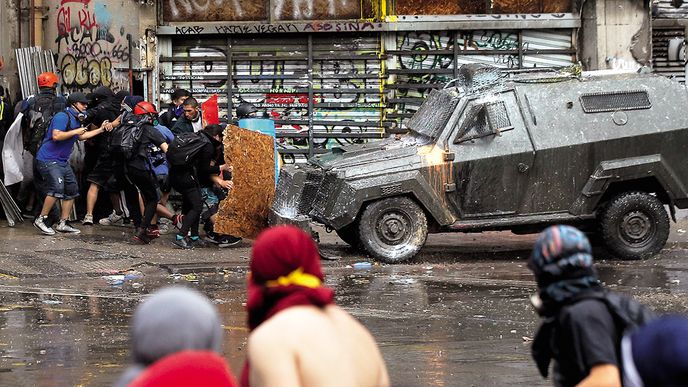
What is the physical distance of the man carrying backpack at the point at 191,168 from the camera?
13.7m

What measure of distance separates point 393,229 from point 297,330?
9.25 meters

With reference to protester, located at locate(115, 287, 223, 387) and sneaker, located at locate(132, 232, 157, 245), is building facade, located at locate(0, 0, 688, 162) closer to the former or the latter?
sneaker, located at locate(132, 232, 157, 245)

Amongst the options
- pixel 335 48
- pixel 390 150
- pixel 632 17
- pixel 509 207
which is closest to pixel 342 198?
pixel 390 150

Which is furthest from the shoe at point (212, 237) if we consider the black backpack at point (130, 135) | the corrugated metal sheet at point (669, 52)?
the corrugated metal sheet at point (669, 52)

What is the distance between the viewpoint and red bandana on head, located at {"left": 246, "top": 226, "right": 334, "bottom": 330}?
3.77 metres

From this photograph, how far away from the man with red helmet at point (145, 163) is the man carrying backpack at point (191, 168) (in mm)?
439

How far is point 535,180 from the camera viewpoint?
42.4 feet

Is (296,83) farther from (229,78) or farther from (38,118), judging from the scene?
(38,118)

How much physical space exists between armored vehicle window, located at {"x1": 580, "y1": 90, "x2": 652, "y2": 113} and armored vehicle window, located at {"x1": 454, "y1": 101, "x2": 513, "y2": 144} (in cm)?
90

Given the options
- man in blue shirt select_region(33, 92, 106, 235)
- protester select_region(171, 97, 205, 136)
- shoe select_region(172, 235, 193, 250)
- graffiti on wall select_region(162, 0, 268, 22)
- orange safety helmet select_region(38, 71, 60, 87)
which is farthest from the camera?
graffiti on wall select_region(162, 0, 268, 22)

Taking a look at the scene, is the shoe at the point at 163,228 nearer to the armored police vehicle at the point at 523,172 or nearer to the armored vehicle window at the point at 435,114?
the armored police vehicle at the point at 523,172

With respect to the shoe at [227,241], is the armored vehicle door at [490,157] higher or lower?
higher

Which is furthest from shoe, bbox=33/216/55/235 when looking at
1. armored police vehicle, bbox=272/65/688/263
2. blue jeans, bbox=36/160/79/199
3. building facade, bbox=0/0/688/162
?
building facade, bbox=0/0/688/162

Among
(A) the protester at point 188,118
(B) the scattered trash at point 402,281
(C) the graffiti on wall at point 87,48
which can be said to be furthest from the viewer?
(C) the graffiti on wall at point 87,48
